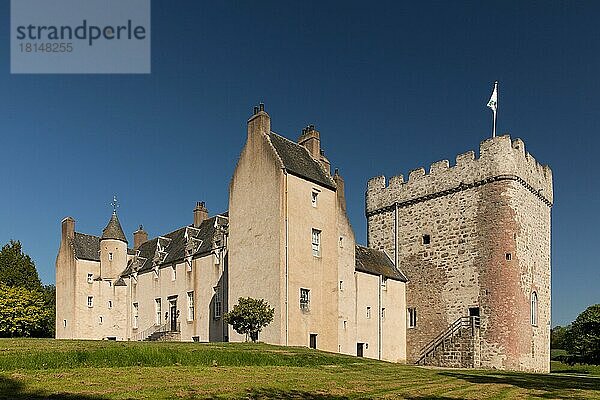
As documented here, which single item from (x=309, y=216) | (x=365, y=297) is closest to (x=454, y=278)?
(x=365, y=297)

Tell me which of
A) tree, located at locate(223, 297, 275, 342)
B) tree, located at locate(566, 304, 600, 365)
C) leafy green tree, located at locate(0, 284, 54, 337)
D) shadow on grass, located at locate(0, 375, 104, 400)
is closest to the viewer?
shadow on grass, located at locate(0, 375, 104, 400)

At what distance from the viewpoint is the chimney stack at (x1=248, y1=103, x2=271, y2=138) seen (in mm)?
33125

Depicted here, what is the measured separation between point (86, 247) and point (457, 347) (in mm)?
33064

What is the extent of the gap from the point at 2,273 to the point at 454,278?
4591 centimetres

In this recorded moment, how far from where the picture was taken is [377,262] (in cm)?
3962

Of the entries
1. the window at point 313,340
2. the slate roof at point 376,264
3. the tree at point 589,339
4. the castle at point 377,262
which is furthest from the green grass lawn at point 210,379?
the tree at point 589,339

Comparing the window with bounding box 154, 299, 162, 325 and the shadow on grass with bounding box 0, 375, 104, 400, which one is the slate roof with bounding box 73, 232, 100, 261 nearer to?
the window with bounding box 154, 299, 162, 325

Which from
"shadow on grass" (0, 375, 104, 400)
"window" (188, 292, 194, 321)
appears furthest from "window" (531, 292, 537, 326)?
"shadow on grass" (0, 375, 104, 400)

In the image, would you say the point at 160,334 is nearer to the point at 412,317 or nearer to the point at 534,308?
the point at 412,317

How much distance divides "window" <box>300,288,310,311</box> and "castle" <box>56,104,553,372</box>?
5 centimetres

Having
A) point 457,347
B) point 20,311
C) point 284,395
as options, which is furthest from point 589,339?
point 20,311

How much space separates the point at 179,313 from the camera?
40.4m

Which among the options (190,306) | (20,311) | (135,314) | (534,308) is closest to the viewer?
(534,308)

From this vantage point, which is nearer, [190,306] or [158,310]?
[190,306]
